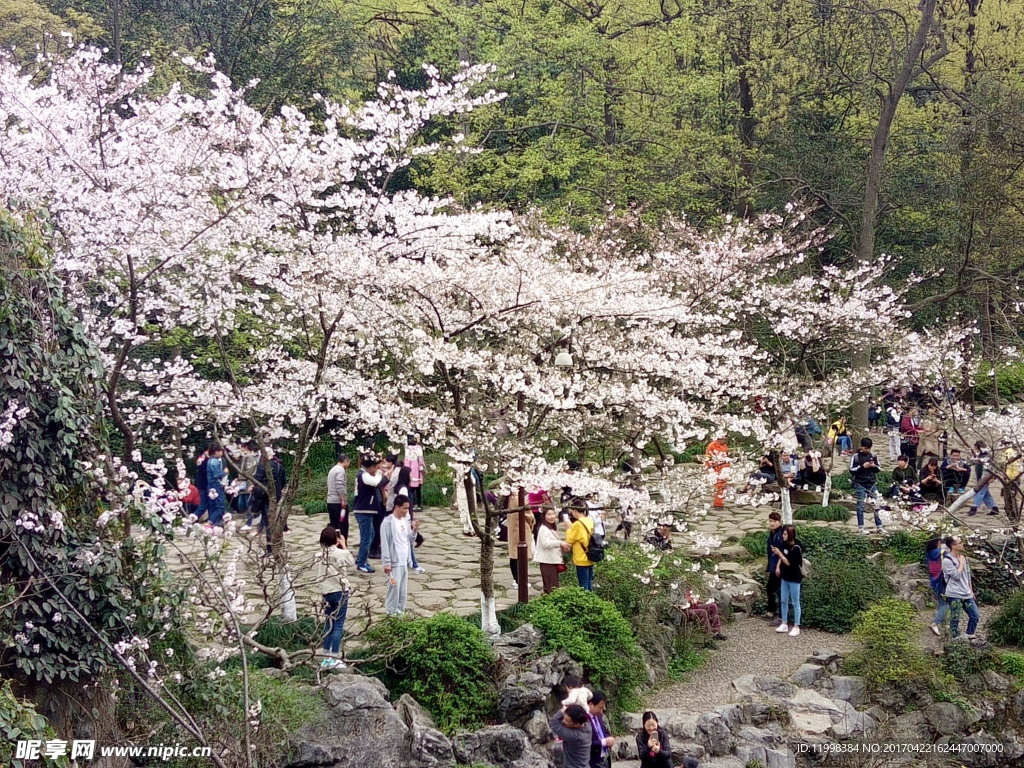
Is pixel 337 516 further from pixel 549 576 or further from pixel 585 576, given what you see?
pixel 585 576

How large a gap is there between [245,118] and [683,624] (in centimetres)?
825

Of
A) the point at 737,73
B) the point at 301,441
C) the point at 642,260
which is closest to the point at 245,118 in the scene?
the point at 301,441

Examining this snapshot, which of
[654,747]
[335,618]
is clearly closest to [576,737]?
[654,747]

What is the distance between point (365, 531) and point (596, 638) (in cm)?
343

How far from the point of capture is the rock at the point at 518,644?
9.49 meters

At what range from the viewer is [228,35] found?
21.2 metres

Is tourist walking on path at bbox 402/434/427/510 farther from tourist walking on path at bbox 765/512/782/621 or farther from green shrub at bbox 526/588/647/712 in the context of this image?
tourist walking on path at bbox 765/512/782/621

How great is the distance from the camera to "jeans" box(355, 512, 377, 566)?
11719 millimetres

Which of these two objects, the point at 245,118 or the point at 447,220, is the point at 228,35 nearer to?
the point at 245,118

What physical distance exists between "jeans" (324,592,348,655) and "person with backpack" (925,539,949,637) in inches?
299

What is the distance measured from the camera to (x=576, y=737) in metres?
7.16

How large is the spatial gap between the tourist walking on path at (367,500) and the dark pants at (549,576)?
7.75 ft

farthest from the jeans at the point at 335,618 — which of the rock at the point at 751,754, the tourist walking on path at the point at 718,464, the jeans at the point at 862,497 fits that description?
the jeans at the point at 862,497

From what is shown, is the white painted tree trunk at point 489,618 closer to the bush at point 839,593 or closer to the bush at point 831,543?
the bush at point 839,593
